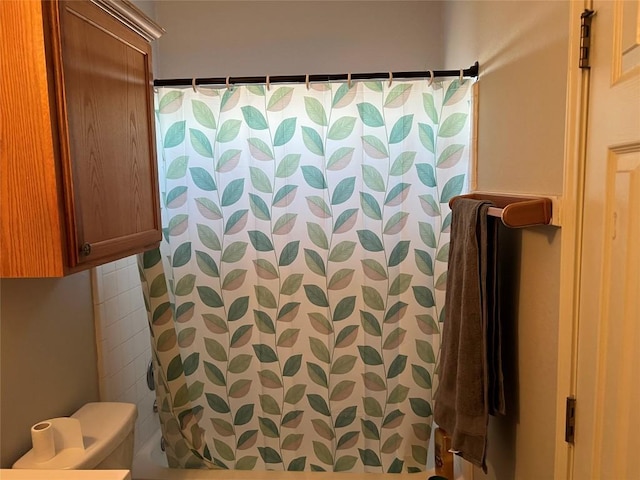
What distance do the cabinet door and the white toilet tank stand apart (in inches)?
22.5

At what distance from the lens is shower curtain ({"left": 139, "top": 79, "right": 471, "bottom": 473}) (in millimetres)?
1896

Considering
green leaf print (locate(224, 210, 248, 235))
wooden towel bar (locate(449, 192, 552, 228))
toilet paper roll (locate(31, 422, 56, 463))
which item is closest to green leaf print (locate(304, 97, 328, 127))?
green leaf print (locate(224, 210, 248, 235))

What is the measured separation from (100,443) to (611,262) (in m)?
1.45

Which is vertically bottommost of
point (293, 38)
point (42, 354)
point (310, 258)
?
point (42, 354)

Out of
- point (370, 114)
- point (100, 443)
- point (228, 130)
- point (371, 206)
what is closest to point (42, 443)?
point (100, 443)

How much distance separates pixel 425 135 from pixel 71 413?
5.39ft

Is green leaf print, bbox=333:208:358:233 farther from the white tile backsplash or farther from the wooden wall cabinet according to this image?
the white tile backsplash

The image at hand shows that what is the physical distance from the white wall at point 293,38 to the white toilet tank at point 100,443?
1776mm

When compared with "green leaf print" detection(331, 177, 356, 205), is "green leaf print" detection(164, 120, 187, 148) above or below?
above

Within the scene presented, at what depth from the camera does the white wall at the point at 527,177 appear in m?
1.13

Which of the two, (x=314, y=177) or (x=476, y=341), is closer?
(x=476, y=341)

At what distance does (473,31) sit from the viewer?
186 centimetres

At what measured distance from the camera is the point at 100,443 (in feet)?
4.84

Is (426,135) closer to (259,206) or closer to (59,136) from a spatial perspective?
(259,206)
